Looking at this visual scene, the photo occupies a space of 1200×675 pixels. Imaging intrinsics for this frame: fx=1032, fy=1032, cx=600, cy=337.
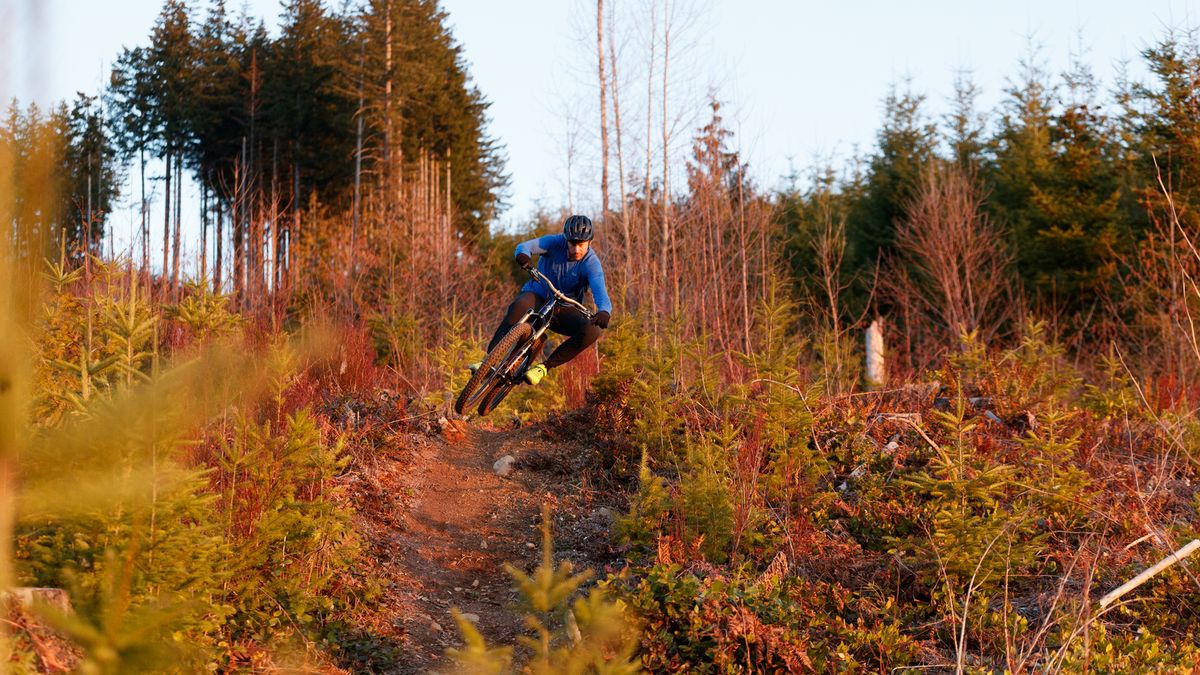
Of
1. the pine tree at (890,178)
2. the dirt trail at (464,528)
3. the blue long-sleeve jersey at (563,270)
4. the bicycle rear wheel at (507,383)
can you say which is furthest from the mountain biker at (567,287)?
the pine tree at (890,178)

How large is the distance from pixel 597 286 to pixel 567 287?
32cm

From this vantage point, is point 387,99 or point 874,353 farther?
point 387,99

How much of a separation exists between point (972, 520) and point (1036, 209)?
72.8ft

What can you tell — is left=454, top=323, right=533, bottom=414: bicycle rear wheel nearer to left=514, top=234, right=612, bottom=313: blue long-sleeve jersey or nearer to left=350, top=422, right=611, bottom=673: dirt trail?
left=514, top=234, right=612, bottom=313: blue long-sleeve jersey

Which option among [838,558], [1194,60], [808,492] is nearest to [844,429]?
[808,492]

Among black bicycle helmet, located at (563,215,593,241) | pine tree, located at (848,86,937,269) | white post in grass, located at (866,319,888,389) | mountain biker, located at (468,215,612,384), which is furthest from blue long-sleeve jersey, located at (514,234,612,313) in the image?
pine tree, located at (848,86,937,269)

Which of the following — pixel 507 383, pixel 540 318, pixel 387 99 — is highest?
pixel 387 99

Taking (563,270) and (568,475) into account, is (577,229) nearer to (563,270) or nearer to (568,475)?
(563,270)

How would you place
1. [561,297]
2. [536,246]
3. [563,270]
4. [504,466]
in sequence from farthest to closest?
[504,466] → [563,270] → [536,246] → [561,297]

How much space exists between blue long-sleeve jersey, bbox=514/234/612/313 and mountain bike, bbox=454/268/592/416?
0.12 meters

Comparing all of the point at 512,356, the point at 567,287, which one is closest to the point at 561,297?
the point at 567,287

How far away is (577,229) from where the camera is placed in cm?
834

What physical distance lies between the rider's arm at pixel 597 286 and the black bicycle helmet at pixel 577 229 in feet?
0.71

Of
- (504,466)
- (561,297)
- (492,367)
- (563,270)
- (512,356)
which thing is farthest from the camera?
(504,466)
